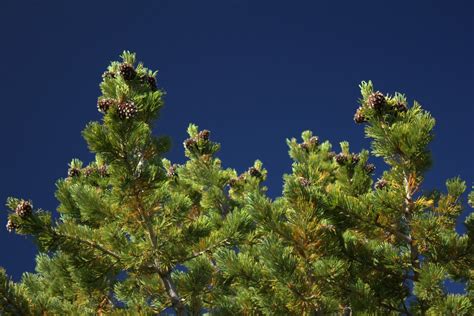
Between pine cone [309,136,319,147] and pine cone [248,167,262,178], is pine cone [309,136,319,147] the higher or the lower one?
the higher one

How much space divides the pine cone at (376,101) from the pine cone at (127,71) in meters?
3.43

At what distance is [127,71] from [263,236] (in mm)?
3021

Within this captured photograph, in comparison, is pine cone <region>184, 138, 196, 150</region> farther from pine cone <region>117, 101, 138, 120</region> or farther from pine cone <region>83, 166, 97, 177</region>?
pine cone <region>117, 101, 138, 120</region>

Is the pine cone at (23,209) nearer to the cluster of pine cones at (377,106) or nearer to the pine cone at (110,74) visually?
the pine cone at (110,74)

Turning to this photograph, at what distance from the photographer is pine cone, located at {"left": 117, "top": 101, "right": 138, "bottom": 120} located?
5.55 m

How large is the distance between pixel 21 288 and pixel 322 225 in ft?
13.5

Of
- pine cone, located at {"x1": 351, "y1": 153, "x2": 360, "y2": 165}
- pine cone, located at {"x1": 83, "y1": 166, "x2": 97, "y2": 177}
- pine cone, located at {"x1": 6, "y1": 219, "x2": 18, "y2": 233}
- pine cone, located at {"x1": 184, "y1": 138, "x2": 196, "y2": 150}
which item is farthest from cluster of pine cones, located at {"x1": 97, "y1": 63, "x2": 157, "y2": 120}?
pine cone, located at {"x1": 351, "y1": 153, "x2": 360, "y2": 165}

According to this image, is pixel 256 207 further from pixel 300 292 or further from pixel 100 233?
pixel 100 233

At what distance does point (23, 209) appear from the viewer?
221 inches

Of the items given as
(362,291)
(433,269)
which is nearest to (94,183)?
(362,291)

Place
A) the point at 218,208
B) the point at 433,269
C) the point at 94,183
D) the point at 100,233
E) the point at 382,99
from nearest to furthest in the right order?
the point at 433,269
the point at 100,233
the point at 382,99
the point at 94,183
the point at 218,208

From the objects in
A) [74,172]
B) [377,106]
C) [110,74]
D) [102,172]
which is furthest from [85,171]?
[377,106]

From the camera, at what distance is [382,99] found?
257 inches

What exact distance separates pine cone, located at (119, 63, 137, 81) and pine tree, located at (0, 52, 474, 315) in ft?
0.05
